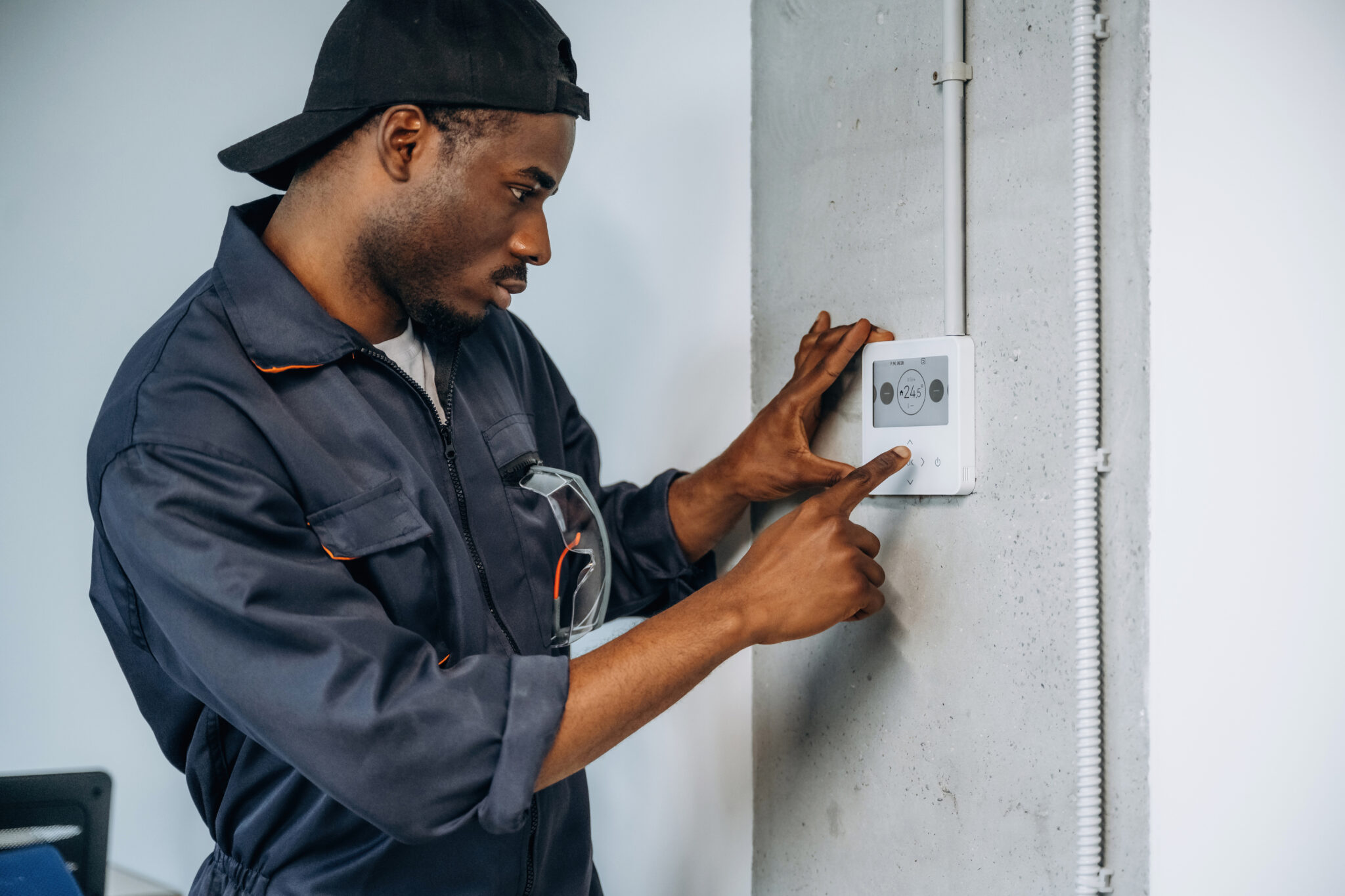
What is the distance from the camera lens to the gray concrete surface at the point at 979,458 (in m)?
0.77

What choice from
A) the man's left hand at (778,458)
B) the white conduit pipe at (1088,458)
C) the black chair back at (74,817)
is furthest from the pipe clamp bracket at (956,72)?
the black chair back at (74,817)

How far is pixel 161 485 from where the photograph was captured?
736 mm

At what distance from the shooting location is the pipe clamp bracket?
0.87 metres

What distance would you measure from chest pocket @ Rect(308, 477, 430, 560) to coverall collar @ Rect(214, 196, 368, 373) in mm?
127

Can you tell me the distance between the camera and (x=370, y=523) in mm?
833

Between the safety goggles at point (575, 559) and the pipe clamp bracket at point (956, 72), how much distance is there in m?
0.51

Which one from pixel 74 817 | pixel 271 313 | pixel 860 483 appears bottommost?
pixel 74 817

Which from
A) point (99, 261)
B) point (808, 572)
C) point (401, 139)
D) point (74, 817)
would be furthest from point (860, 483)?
point (99, 261)

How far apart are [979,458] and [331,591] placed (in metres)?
0.55

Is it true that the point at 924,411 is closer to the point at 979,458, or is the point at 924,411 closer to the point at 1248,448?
the point at 979,458

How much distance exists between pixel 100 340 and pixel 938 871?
1.64m

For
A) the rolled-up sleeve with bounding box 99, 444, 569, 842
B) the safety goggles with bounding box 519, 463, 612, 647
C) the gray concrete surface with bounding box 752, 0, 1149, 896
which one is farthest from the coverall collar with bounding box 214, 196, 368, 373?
the gray concrete surface with bounding box 752, 0, 1149, 896

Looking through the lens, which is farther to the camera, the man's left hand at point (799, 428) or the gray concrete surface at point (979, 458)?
the man's left hand at point (799, 428)

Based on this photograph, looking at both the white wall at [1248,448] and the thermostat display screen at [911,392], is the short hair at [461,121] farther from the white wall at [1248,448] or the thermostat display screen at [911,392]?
the white wall at [1248,448]
